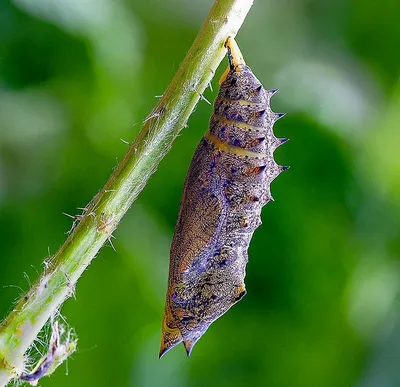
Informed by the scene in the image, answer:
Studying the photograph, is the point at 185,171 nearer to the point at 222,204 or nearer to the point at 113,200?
the point at 222,204

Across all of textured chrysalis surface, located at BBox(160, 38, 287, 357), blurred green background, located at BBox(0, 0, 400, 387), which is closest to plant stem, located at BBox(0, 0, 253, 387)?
textured chrysalis surface, located at BBox(160, 38, 287, 357)

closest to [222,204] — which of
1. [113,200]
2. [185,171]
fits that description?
[113,200]

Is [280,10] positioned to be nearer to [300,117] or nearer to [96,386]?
[300,117]

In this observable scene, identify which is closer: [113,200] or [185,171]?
[113,200]

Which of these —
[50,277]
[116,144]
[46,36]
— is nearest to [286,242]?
[116,144]

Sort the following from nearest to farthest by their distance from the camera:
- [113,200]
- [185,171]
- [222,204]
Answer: [113,200], [222,204], [185,171]

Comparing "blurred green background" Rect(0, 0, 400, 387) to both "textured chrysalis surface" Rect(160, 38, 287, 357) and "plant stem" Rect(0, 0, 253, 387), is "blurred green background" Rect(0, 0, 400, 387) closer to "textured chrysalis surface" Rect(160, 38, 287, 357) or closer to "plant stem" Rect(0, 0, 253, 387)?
"textured chrysalis surface" Rect(160, 38, 287, 357)
